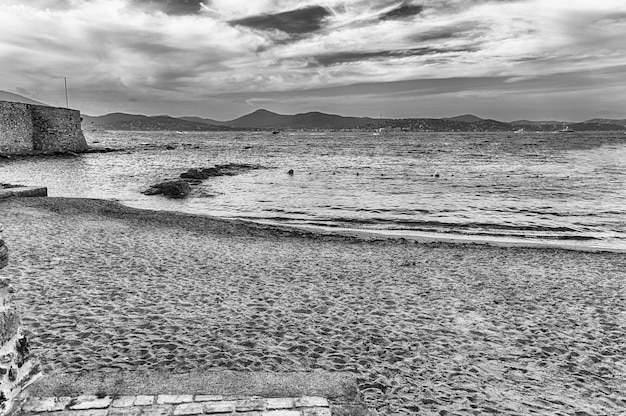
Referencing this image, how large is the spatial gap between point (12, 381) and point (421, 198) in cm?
2376

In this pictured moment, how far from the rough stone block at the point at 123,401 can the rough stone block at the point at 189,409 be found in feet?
1.57

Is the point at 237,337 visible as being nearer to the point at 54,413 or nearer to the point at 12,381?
the point at 54,413

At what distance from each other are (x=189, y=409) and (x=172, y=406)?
0.60ft

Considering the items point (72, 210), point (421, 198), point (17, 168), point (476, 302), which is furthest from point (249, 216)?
point (17, 168)

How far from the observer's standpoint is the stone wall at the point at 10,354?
354cm

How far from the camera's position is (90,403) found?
4305 millimetres

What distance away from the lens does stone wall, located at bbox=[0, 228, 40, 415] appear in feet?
11.6

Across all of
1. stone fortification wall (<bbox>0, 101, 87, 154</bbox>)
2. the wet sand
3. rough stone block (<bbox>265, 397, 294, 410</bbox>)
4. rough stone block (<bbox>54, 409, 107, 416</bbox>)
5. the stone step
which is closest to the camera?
rough stone block (<bbox>54, 409, 107, 416</bbox>)

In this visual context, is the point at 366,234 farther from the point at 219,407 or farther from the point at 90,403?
the point at 90,403

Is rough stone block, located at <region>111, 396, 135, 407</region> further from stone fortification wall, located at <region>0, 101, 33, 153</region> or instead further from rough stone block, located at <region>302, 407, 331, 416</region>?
stone fortification wall, located at <region>0, 101, 33, 153</region>

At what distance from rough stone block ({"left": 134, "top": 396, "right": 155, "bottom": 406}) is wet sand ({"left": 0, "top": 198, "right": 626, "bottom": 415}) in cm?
112

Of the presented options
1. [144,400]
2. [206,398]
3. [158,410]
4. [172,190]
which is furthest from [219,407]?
[172,190]

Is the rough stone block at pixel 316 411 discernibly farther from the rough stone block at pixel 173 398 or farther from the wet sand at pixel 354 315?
the rough stone block at pixel 173 398


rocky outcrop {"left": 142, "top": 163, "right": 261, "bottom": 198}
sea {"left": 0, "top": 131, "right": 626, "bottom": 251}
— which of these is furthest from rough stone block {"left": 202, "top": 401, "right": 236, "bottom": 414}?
rocky outcrop {"left": 142, "top": 163, "right": 261, "bottom": 198}
